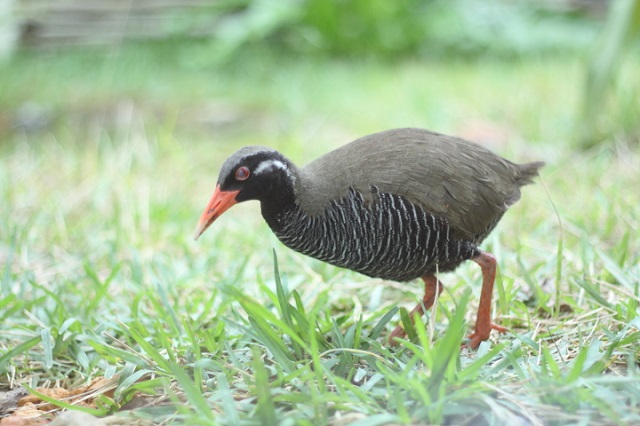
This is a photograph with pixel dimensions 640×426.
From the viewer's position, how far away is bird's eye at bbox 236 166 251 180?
8.61ft

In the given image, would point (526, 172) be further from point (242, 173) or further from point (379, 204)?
point (242, 173)

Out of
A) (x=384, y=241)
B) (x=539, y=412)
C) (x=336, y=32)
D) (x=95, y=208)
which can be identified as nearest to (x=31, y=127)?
(x=95, y=208)

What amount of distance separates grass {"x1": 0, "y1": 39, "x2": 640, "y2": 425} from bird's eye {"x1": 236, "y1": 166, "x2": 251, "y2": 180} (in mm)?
330

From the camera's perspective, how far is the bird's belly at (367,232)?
8.80ft

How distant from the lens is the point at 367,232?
268 cm

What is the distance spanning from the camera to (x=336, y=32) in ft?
31.2

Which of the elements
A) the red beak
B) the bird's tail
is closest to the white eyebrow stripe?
the red beak

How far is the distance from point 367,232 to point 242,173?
0.49m

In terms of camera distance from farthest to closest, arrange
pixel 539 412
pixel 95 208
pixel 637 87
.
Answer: pixel 637 87 < pixel 95 208 < pixel 539 412

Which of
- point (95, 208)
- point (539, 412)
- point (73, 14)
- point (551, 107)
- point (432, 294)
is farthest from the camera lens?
point (73, 14)

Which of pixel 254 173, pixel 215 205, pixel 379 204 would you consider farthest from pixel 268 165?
pixel 379 204

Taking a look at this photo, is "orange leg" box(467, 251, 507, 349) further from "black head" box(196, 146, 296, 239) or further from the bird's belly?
"black head" box(196, 146, 296, 239)

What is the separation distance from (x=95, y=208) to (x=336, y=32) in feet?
18.2

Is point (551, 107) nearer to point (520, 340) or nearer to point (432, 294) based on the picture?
point (432, 294)
